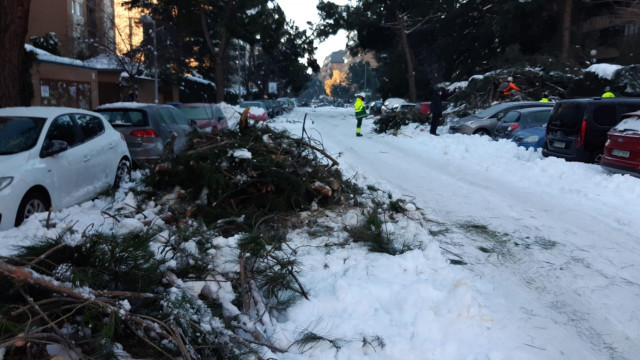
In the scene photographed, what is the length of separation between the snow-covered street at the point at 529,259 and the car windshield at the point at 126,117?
15.3ft

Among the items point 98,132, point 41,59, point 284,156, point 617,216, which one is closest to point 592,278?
point 617,216

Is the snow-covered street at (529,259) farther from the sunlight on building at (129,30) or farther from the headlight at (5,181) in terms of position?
the sunlight on building at (129,30)

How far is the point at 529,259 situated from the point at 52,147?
6085mm

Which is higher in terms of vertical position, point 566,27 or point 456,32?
point 456,32

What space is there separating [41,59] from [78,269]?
1934 cm

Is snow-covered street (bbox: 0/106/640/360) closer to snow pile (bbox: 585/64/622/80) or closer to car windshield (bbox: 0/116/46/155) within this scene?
car windshield (bbox: 0/116/46/155)

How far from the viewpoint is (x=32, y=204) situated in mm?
5816

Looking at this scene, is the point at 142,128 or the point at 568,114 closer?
the point at 142,128

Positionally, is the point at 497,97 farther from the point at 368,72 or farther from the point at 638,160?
the point at 368,72

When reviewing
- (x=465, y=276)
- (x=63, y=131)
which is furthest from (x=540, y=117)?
(x=63, y=131)

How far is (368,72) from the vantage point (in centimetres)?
10869

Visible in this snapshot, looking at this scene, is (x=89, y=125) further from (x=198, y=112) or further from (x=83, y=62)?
(x=83, y=62)

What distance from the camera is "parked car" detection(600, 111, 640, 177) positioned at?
835cm

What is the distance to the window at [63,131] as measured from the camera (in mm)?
6609
